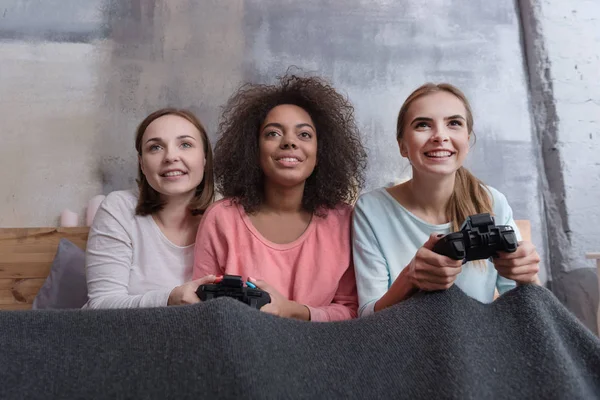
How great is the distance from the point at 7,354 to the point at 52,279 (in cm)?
95

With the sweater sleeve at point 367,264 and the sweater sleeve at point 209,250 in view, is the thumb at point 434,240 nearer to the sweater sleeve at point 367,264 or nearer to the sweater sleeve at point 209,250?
the sweater sleeve at point 367,264

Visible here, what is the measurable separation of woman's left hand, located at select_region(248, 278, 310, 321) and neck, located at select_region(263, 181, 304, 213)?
→ 0.86 feet

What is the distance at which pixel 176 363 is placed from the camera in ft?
2.07

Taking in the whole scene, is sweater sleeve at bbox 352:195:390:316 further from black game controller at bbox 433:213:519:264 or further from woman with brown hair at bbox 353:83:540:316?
black game controller at bbox 433:213:519:264

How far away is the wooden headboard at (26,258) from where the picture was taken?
163 cm

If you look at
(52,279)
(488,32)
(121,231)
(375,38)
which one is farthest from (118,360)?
(488,32)

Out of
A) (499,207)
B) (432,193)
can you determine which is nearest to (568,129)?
(499,207)

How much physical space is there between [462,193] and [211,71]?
112 cm

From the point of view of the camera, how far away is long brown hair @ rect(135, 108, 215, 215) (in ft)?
4.26

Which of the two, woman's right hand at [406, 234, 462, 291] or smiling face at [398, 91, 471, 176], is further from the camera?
smiling face at [398, 91, 471, 176]

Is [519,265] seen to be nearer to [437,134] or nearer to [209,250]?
[437,134]

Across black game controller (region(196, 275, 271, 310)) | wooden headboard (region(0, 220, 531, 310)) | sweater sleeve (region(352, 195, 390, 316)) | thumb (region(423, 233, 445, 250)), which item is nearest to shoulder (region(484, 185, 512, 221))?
sweater sleeve (region(352, 195, 390, 316))

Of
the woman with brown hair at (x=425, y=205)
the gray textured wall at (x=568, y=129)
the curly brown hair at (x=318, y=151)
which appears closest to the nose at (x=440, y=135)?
the woman with brown hair at (x=425, y=205)

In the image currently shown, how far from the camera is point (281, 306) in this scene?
3.33 ft
